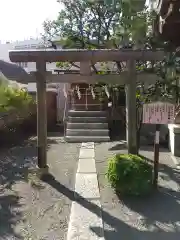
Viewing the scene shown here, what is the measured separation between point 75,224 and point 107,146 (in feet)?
20.8

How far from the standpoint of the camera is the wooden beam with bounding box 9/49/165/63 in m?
6.32

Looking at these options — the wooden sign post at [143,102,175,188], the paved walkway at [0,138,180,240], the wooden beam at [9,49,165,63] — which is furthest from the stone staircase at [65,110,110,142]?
the wooden sign post at [143,102,175,188]

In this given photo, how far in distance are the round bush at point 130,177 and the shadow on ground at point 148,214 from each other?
0.22 m

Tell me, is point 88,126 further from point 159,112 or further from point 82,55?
point 159,112

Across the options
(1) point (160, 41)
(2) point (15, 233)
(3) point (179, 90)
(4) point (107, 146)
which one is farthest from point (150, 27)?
(4) point (107, 146)

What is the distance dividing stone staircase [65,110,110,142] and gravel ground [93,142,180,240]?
4994mm

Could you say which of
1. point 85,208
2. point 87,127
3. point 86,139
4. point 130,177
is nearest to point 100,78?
point 130,177

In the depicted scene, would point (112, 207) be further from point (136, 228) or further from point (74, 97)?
point (74, 97)

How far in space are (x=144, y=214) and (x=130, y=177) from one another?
27.3 inches

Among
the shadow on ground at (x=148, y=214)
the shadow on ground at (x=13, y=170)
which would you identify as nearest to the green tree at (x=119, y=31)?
the shadow on ground at (x=148, y=214)

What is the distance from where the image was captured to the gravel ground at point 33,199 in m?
4.51

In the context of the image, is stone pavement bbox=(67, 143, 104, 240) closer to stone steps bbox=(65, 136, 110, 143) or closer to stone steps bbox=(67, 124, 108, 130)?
stone steps bbox=(65, 136, 110, 143)

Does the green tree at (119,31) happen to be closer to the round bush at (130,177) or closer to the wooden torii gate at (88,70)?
the wooden torii gate at (88,70)

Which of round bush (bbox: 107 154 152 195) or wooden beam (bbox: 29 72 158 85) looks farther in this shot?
wooden beam (bbox: 29 72 158 85)
